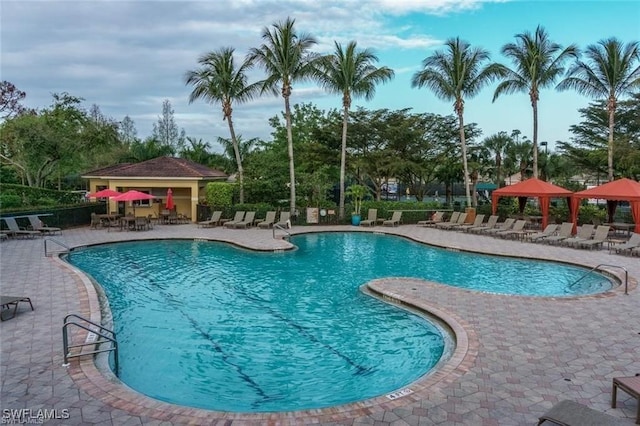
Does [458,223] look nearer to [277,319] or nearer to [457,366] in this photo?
[277,319]

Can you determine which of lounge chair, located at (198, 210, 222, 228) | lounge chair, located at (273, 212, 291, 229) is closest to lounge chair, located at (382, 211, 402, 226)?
lounge chair, located at (273, 212, 291, 229)

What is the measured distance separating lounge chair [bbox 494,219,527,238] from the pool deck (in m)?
8.68

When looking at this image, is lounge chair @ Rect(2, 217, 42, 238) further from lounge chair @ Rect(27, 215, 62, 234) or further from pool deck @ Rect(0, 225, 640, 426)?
pool deck @ Rect(0, 225, 640, 426)

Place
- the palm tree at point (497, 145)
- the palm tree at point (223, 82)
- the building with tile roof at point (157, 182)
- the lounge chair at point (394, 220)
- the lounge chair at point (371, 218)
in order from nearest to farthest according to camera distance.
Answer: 1. the lounge chair at point (394, 220)
2. the lounge chair at point (371, 218)
3. the palm tree at point (223, 82)
4. the building with tile roof at point (157, 182)
5. the palm tree at point (497, 145)

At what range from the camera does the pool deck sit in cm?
546

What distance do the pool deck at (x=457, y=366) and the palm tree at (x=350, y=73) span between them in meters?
17.5

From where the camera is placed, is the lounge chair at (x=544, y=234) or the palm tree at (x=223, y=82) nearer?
the lounge chair at (x=544, y=234)

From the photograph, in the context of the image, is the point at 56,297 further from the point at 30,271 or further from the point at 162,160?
the point at 162,160

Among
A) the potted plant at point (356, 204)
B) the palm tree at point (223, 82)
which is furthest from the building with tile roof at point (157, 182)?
the potted plant at point (356, 204)

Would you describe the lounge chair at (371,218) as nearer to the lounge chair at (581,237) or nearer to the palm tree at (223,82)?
the palm tree at (223,82)

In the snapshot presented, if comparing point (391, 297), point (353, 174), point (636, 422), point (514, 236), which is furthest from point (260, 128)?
point (636, 422)

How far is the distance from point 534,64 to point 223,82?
18.4m

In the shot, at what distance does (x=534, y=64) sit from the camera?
2647 centimetres

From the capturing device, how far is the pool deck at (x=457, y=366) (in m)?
5.46
